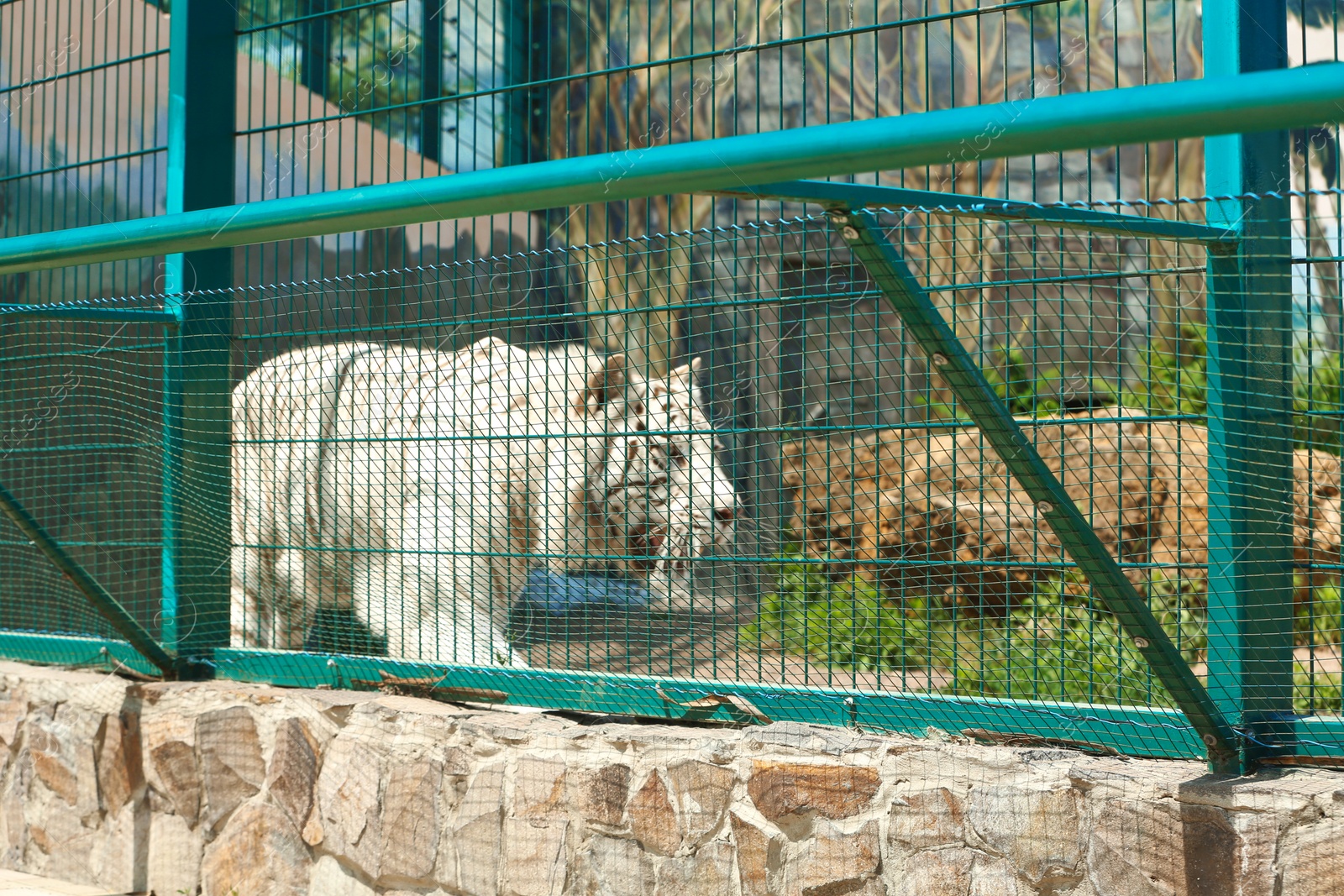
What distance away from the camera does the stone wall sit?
2480 millimetres

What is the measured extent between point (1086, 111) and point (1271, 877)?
1572 mm

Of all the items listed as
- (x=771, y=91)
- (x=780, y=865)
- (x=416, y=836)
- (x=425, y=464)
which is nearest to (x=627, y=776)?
(x=780, y=865)

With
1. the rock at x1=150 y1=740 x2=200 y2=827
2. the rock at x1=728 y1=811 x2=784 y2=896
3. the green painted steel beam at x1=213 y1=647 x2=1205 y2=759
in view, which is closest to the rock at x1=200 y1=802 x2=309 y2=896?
the rock at x1=150 y1=740 x2=200 y2=827

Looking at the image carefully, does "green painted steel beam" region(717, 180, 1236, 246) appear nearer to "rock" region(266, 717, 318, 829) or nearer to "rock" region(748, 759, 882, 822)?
"rock" region(748, 759, 882, 822)

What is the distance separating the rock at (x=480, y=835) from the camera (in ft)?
10.4

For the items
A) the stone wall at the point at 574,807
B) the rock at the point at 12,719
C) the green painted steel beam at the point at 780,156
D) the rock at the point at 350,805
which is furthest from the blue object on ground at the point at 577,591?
the rock at the point at 12,719

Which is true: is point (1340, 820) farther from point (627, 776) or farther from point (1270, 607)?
point (627, 776)

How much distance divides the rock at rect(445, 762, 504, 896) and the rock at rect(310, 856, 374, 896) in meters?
0.34

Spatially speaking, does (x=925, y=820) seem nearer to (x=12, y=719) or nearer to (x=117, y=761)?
(x=117, y=761)

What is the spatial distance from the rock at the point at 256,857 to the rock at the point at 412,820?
1.17 ft

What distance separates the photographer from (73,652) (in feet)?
14.2

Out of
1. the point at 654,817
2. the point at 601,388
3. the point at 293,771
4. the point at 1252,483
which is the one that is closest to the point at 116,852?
the point at 293,771

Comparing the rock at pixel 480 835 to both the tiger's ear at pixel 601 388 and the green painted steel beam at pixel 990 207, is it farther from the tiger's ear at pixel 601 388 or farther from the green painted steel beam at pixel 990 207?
the green painted steel beam at pixel 990 207

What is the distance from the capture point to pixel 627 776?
3.04 meters
